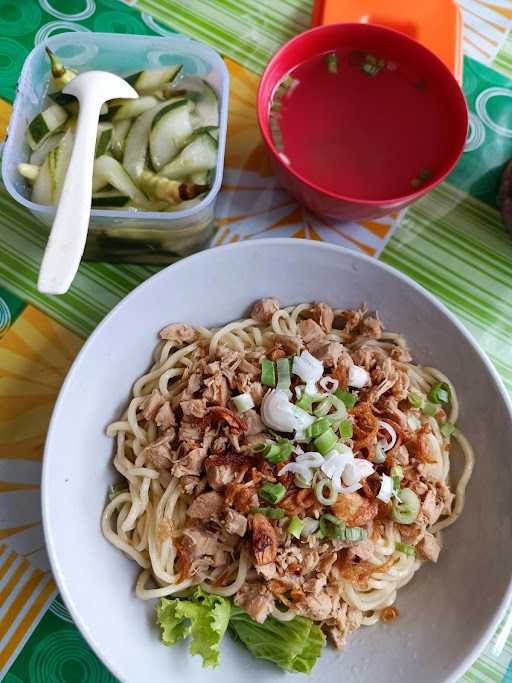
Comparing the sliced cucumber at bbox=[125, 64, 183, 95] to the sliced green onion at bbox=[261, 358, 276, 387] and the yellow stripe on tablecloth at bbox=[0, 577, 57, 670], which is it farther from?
the yellow stripe on tablecloth at bbox=[0, 577, 57, 670]

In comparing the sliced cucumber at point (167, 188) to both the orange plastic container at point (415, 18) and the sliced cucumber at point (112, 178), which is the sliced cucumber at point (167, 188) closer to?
the sliced cucumber at point (112, 178)

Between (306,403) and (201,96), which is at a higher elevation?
(201,96)

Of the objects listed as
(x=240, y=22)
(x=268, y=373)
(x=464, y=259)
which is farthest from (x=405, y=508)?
(x=240, y=22)

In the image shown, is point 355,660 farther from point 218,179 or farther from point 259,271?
point 218,179

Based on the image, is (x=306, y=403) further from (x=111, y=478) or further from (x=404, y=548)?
(x=111, y=478)

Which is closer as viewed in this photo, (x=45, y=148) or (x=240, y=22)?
(x=45, y=148)

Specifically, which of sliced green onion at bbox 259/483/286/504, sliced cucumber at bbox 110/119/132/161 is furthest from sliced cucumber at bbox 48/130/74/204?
sliced green onion at bbox 259/483/286/504

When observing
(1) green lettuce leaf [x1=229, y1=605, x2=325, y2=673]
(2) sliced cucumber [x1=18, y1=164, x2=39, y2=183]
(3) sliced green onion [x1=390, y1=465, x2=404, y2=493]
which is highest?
(2) sliced cucumber [x1=18, y1=164, x2=39, y2=183]
